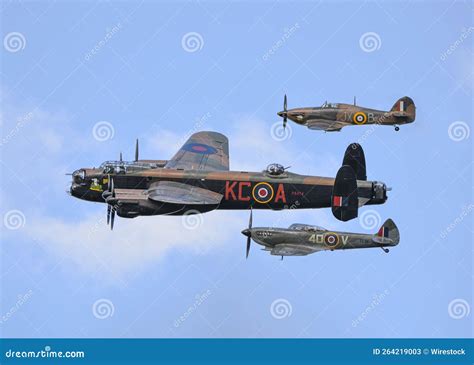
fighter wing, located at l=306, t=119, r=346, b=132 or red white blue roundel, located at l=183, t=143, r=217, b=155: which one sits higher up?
fighter wing, located at l=306, t=119, r=346, b=132

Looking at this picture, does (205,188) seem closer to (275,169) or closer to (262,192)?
(262,192)

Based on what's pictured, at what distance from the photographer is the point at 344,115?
61.3 metres

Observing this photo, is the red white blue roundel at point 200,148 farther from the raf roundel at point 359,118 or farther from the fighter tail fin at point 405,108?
the fighter tail fin at point 405,108

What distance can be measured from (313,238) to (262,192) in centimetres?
379

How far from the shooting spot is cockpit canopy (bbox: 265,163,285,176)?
183ft

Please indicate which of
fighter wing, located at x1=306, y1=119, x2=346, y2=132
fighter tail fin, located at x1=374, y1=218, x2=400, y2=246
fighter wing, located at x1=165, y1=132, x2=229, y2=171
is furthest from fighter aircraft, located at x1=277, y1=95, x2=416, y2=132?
fighter tail fin, located at x1=374, y1=218, x2=400, y2=246

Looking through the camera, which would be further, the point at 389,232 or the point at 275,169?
the point at 275,169

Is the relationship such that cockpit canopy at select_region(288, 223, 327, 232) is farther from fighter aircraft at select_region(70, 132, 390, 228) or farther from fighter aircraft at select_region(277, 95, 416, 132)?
fighter aircraft at select_region(277, 95, 416, 132)

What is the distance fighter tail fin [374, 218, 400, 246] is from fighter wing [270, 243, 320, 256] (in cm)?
329

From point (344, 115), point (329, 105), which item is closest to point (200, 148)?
point (329, 105)

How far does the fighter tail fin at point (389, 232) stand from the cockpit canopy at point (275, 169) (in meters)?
5.85
